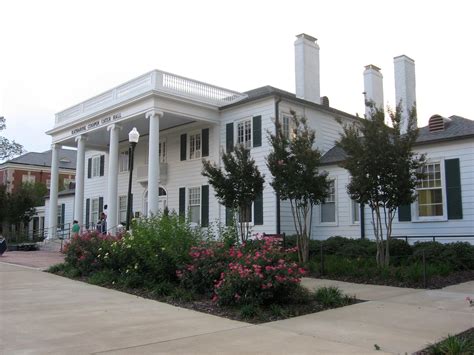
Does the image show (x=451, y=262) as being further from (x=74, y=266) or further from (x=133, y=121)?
(x=133, y=121)

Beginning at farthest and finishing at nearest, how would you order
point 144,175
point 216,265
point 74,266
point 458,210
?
1. point 144,175
2. point 458,210
3. point 74,266
4. point 216,265

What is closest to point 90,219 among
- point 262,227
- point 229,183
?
point 262,227

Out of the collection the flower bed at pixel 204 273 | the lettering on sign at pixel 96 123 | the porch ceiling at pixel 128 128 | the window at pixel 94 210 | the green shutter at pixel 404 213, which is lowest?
the flower bed at pixel 204 273

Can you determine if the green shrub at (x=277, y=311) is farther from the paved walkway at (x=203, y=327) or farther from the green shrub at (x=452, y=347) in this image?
the green shrub at (x=452, y=347)

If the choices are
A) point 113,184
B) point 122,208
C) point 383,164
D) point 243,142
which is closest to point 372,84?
point 243,142

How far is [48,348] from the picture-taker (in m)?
6.19

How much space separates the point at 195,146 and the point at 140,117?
3213mm

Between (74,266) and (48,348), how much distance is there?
9.12m

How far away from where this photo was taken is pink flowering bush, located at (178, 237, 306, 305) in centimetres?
873

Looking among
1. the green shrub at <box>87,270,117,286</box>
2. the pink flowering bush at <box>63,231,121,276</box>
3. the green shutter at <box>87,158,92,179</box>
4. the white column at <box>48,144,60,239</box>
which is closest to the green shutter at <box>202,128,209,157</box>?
the pink flowering bush at <box>63,231,121,276</box>

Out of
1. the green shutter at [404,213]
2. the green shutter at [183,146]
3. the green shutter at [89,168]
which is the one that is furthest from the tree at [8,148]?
the green shutter at [404,213]

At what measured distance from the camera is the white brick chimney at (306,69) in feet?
78.9

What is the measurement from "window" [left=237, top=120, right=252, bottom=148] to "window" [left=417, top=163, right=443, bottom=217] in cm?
799

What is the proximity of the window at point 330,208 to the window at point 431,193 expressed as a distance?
4.06 metres
